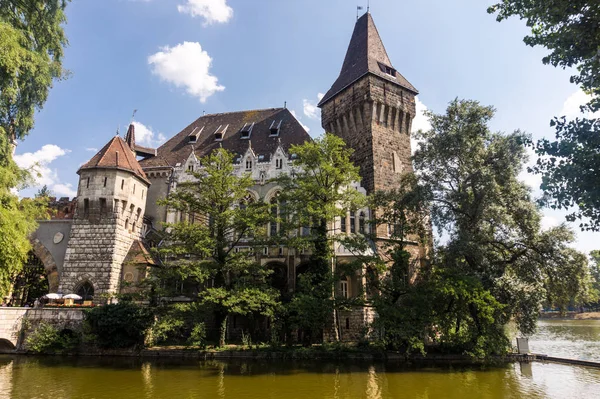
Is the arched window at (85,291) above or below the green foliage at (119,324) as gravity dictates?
above

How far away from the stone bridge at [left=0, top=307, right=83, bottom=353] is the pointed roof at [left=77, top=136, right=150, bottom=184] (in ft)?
30.9

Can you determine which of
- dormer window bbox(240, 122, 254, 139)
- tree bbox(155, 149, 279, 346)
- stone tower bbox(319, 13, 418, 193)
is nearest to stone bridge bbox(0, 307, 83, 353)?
tree bbox(155, 149, 279, 346)

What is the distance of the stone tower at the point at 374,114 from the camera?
28.0 meters

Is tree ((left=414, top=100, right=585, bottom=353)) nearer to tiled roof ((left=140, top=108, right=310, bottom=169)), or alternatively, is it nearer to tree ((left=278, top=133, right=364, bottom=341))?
tree ((left=278, top=133, right=364, bottom=341))

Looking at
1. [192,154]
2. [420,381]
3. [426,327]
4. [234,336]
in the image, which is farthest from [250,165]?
[420,381]

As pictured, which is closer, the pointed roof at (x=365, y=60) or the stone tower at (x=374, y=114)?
the stone tower at (x=374, y=114)

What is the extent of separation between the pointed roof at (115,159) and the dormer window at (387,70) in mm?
19487

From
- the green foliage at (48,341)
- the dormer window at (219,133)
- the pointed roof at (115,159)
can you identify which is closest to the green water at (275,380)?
the green foliage at (48,341)

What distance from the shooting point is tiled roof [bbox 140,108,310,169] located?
30.8 m

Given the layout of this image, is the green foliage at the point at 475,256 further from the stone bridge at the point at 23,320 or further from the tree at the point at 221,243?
the stone bridge at the point at 23,320

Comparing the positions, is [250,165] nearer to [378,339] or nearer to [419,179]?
[419,179]

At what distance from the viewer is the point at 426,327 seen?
782 inches

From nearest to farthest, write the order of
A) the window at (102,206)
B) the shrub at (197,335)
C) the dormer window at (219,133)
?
the shrub at (197,335)
the window at (102,206)
the dormer window at (219,133)

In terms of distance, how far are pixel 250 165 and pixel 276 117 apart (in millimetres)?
6619
